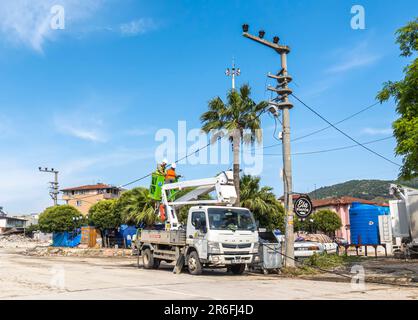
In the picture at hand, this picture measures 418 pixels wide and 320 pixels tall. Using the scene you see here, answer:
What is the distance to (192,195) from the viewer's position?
61.7 ft

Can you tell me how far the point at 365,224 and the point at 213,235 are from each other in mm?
15197

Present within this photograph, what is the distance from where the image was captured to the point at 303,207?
17.8 metres

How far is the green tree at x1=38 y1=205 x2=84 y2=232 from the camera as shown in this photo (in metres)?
56.9

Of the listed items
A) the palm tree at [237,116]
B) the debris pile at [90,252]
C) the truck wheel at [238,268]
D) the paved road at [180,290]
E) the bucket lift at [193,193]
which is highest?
the palm tree at [237,116]

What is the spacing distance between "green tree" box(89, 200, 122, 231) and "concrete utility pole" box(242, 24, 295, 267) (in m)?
30.7

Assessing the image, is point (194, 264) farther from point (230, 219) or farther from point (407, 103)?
point (407, 103)

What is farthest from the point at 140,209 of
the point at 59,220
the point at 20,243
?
the point at 20,243

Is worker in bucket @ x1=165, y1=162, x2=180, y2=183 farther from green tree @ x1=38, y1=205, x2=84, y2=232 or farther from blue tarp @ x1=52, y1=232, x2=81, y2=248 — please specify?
green tree @ x1=38, y1=205, x2=84, y2=232

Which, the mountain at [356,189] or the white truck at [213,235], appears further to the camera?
the mountain at [356,189]

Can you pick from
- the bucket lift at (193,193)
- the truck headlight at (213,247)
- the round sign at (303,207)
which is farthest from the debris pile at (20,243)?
the truck headlight at (213,247)

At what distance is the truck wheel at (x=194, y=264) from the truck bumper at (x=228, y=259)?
31.4 inches

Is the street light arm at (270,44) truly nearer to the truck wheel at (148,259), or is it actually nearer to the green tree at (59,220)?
the truck wheel at (148,259)

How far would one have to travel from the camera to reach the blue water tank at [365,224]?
27109 millimetres
